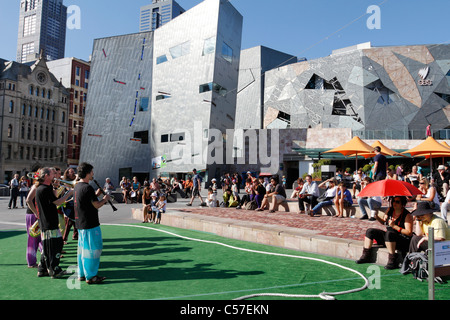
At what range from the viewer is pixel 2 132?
53250mm

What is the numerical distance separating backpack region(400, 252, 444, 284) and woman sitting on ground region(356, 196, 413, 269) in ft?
1.16

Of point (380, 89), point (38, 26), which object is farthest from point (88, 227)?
point (38, 26)

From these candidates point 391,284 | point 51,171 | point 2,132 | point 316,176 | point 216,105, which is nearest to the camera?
point 391,284

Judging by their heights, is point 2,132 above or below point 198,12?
below

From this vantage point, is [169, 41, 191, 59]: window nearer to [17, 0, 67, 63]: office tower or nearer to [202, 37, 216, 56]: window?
[202, 37, 216, 56]: window

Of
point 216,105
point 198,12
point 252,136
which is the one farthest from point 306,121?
point 198,12

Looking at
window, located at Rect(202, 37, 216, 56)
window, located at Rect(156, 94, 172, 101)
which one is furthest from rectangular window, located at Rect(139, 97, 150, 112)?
window, located at Rect(202, 37, 216, 56)

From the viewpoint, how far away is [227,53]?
113 ft

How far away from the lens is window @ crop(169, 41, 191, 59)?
114 feet

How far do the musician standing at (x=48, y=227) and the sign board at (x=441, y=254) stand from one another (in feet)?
16.7

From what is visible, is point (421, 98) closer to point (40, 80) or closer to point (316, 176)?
point (316, 176)

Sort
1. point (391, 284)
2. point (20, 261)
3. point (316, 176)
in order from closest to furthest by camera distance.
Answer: point (391, 284) → point (20, 261) → point (316, 176)

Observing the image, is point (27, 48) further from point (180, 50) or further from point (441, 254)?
point (441, 254)
